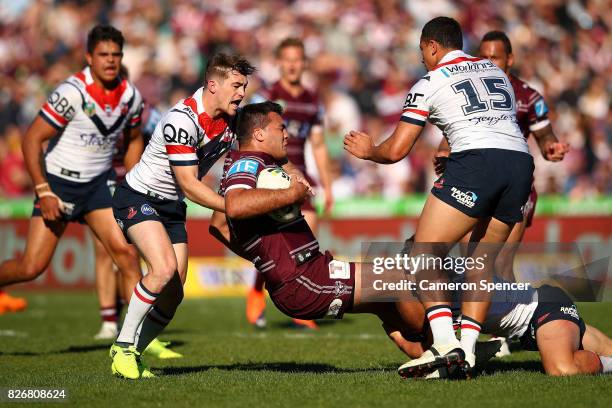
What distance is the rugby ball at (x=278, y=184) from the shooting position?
7.53 m

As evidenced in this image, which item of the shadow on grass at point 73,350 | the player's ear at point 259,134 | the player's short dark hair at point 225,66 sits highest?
the player's short dark hair at point 225,66

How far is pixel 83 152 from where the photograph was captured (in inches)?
423

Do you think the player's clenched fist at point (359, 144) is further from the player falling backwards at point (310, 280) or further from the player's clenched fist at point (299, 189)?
the player's clenched fist at point (299, 189)

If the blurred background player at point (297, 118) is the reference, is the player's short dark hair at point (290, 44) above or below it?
above

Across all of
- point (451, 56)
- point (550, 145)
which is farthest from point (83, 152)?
point (550, 145)

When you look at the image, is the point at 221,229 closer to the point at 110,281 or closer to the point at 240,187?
the point at 240,187

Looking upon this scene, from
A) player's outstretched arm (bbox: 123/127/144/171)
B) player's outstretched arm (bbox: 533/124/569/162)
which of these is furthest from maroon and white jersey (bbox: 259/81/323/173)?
player's outstretched arm (bbox: 533/124/569/162)

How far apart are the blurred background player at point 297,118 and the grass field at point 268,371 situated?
460 millimetres

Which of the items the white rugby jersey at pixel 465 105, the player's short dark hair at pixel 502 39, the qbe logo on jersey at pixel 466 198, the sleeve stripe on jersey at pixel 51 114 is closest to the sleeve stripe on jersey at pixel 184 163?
the white rugby jersey at pixel 465 105

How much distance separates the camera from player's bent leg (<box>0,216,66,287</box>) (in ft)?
34.0

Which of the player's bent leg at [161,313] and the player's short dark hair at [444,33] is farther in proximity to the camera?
the player's bent leg at [161,313]

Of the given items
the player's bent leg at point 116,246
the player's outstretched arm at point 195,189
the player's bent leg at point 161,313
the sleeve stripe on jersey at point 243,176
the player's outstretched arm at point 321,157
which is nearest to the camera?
the sleeve stripe on jersey at point 243,176

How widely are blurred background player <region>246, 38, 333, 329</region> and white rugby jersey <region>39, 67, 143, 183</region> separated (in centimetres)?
261

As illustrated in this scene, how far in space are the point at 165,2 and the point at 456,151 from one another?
734 inches
